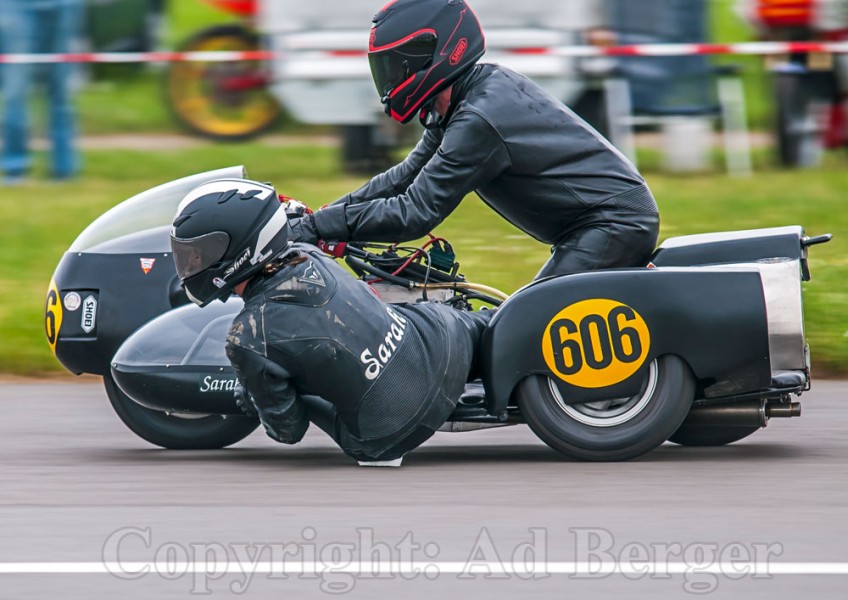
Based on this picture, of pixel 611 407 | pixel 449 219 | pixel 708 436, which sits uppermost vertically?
pixel 611 407

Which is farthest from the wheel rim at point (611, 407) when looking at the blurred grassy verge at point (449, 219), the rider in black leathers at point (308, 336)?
the blurred grassy verge at point (449, 219)

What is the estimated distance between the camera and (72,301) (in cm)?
634

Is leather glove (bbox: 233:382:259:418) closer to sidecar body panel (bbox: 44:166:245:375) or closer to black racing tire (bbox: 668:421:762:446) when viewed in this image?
sidecar body panel (bbox: 44:166:245:375)

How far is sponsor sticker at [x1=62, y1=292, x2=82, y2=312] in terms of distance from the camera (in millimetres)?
6336

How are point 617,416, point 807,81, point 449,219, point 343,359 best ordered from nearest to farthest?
point 343,359 → point 617,416 → point 449,219 → point 807,81

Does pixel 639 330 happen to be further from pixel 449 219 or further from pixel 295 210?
pixel 449 219

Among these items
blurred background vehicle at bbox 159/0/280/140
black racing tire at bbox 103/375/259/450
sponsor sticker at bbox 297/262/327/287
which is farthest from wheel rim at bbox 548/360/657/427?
blurred background vehicle at bbox 159/0/280/140

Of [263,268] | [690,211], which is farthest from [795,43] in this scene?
[263,268]

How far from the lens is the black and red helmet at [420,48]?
19.9ft

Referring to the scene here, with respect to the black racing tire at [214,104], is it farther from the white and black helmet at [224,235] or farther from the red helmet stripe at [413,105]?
the white and black helmet at [224,235]

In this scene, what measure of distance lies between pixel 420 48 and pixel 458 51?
14 centimetres

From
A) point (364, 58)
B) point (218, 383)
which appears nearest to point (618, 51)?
point (364, 58)

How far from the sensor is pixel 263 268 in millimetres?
5812

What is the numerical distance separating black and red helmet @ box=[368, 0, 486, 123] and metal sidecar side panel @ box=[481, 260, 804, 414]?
87 centimetres
